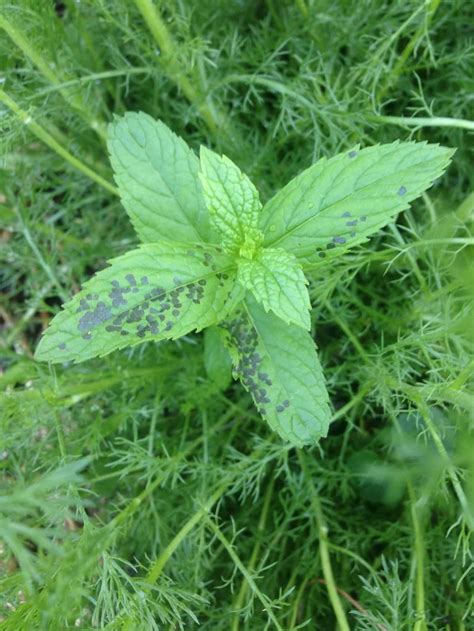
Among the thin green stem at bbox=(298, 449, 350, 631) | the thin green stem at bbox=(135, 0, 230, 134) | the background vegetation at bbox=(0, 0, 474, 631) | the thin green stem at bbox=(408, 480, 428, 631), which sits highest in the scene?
the thin green stem at bbox=(135, 0, 230, 134)

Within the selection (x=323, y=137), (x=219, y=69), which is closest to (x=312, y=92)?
(x=323, y=137)

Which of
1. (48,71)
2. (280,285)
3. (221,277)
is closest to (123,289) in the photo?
(221,277)

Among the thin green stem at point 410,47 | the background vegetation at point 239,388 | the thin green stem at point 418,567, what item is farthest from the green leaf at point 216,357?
the thin green stem at point 410,47

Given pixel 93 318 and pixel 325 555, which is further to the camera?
pixel 325 555

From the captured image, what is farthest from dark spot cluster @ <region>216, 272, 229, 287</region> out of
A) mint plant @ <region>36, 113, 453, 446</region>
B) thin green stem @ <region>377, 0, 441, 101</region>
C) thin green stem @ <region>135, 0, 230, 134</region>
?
thin green stem @ <region>377, 0, 441, 101</region>

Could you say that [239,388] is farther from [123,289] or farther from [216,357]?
[123,289]

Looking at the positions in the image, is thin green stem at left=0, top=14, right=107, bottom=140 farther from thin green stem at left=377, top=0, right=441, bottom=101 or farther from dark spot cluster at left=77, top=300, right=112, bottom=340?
thin green stem at left=377, top=0, right=441, bottom=101

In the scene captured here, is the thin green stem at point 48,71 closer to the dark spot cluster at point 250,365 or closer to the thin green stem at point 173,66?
the thin green stem at point 173,66
